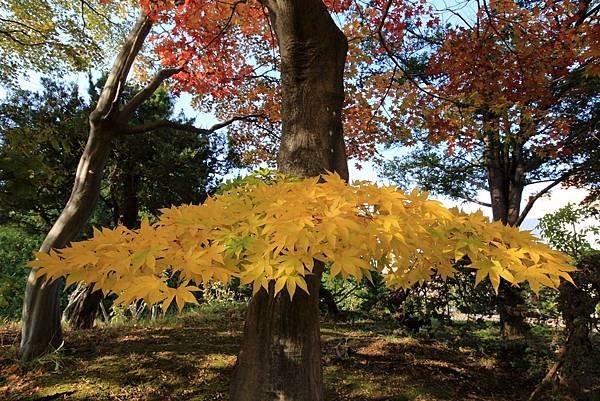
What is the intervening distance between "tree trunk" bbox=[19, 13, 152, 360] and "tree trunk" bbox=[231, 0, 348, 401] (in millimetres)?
3105

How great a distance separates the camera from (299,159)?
2.84 m

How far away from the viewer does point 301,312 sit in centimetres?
262

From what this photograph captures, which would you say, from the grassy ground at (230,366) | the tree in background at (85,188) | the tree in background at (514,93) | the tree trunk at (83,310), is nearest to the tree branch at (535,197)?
the tree in background at (514,93)

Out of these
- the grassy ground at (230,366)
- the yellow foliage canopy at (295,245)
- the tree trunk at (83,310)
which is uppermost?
the yellow foliage canopy at (295,245)

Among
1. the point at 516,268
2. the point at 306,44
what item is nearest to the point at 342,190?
the point at 516,268

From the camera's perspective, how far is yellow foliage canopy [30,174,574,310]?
1.44 meters

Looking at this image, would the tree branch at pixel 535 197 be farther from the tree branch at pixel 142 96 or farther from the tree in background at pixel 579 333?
the tree branch at pixel 142 96

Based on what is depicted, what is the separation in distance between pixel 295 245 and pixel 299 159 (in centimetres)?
139

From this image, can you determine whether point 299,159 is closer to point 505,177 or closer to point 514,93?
point 514,93

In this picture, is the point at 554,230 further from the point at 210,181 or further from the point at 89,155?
the point at 210,181

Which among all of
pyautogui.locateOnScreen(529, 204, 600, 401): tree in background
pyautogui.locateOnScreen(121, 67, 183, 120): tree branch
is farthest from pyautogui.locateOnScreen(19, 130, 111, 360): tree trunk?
pyautogui.locateOnScreen(529, 204, 600, 401): tree in background

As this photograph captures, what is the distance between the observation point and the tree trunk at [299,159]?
2.55 meters

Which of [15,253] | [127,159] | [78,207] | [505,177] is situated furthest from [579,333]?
[15,253]

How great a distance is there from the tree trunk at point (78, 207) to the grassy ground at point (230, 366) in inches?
11.4
